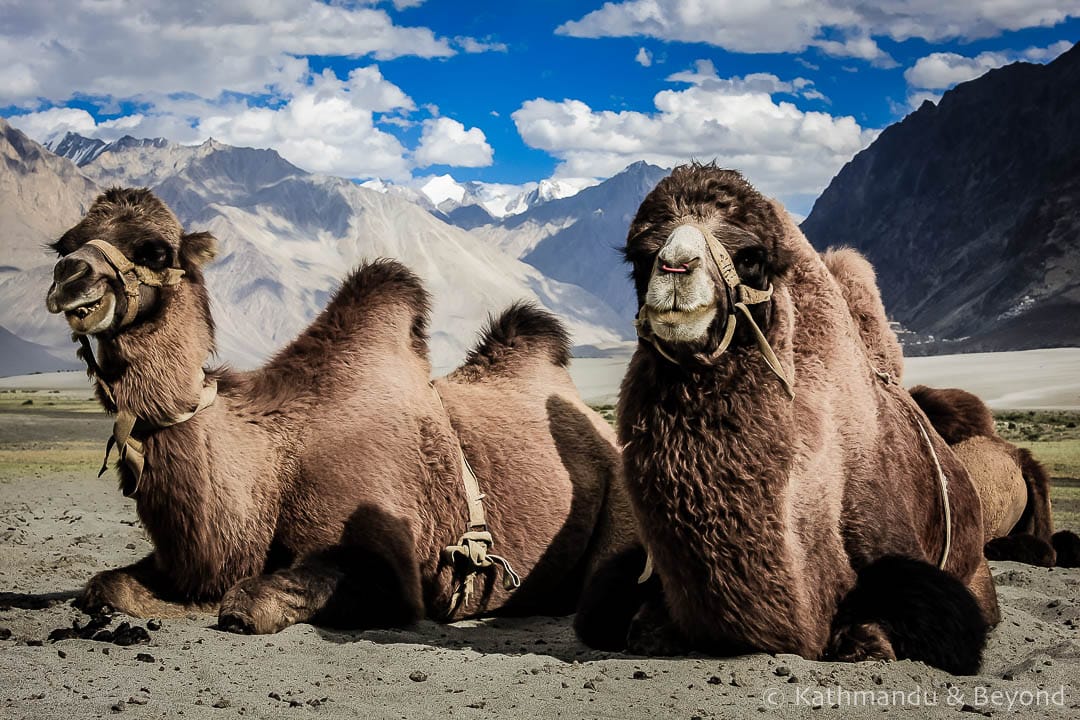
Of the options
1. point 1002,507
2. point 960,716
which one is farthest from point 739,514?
point 1002,507

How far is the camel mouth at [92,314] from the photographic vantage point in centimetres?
578

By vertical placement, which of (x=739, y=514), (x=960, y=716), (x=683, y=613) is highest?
(x=739, y=514)

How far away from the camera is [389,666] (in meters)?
5.04

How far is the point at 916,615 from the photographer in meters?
4.87

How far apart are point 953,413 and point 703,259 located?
16.4ft

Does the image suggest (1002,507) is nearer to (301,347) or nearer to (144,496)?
(301,347)

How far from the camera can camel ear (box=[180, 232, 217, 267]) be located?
21.2 feet

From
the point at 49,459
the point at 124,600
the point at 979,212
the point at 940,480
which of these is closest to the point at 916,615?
the point at 940,480

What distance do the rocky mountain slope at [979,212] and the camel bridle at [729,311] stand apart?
3625 inches

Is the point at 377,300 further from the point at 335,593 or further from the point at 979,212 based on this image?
the point at 979,212

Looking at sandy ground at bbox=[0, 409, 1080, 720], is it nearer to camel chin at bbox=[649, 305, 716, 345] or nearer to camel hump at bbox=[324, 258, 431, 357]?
camel chin at bbox=[649, 305, 716, 345]

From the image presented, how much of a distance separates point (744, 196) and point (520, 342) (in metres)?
3.75

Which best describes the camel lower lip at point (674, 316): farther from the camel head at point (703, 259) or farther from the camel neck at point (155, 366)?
the camel neck at point (155, 366)

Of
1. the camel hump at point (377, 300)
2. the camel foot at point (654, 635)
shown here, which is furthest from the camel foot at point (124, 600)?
the camel foot at point (654, 635)
